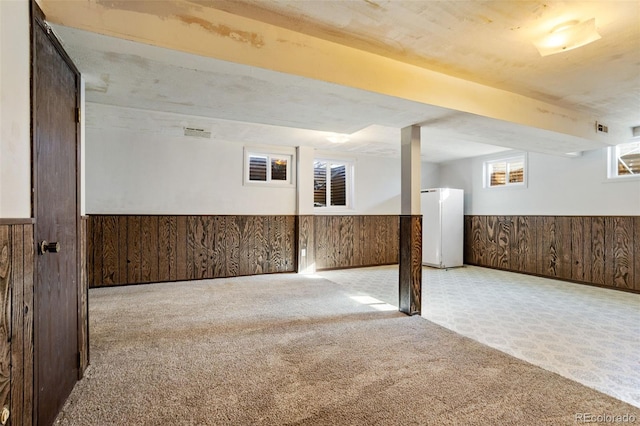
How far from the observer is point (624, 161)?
16.1ft

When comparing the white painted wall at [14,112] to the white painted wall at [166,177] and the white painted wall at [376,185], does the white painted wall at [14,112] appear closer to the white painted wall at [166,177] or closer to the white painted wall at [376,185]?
the white painted wall at [166,177]

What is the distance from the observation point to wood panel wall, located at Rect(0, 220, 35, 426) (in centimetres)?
116

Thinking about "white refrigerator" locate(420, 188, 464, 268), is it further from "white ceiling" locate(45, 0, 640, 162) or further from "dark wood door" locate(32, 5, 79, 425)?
"dark wood door" locate(32, 5, 79, 425)

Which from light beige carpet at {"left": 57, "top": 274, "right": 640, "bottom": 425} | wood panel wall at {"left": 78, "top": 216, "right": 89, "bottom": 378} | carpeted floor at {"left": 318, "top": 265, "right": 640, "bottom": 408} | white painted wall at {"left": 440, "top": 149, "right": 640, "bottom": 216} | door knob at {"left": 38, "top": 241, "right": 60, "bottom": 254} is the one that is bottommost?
carpeted floor at {"left": 318, "top": 265, "right": 640, "bottom": 408}

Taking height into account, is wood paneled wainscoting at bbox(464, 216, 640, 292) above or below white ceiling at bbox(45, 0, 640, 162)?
below

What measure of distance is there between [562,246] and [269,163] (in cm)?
547

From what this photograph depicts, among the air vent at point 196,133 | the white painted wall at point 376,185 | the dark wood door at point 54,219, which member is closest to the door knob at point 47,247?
the dark wood door at point 54,219

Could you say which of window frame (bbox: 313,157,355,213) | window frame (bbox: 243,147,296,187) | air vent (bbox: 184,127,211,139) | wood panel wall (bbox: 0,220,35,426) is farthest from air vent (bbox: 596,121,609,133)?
wood panel wall (bbox: 0,220,35,426)

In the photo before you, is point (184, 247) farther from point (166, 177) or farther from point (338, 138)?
point (338, 138)

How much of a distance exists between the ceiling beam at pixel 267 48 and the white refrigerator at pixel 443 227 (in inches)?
140

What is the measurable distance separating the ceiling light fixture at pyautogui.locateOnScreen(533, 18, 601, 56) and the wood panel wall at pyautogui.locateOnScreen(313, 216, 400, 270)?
15.2ft

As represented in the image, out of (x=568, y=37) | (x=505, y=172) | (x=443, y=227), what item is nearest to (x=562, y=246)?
(x=505, y=172)

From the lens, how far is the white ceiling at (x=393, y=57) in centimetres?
195

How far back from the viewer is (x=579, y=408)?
1792 mm
